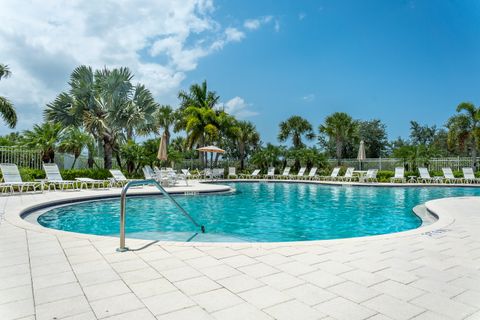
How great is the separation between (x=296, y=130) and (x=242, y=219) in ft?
70.6

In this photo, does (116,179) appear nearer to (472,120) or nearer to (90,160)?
(90,160)

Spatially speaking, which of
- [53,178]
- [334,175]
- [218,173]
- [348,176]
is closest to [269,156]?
[218,173]

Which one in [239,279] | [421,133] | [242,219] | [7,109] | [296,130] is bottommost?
[242,219]

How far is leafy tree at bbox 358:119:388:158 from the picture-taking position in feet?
127

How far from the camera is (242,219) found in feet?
27.5

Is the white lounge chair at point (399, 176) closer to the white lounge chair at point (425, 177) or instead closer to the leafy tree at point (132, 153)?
the white lounge chair at point (425, 177)

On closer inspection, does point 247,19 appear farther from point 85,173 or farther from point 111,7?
point 85,173

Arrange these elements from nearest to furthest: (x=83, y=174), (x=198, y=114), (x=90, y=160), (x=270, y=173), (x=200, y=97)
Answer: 1. (x=83, y=174)
2. (x=90, y=160)
3. (x=270, y=173)
4. (x=198, y=114)
5. (x=200, y=97)

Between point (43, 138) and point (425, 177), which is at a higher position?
point (43, 138)

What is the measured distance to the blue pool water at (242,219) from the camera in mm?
6645

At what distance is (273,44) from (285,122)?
41.5 feet

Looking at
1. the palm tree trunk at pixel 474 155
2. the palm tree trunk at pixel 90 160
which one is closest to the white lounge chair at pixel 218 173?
the palm tree trunk at pixel 90 160

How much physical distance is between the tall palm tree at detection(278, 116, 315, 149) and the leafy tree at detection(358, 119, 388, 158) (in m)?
12.9

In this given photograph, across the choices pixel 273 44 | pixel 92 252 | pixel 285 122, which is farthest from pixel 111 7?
pixel 285 122
